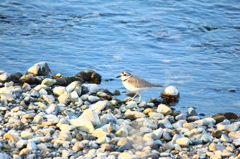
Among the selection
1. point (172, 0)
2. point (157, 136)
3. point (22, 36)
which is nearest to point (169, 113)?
point (157, 136)

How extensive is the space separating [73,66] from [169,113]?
14.5 feet

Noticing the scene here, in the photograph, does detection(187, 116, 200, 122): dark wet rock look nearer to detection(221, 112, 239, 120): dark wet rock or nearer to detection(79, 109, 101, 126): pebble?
detection(221, 112, 239, 120): dark wet rock

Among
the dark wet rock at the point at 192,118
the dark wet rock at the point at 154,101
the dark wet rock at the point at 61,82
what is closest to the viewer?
the dark wet rock at the point at 192,118

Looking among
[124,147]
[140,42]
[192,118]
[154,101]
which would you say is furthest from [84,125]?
[140,42]

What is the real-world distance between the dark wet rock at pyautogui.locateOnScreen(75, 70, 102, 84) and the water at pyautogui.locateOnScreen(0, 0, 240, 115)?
0.38 metres

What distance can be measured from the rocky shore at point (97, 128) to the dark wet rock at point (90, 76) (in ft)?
4.17

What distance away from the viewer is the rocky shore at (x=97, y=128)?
6094 millimetres

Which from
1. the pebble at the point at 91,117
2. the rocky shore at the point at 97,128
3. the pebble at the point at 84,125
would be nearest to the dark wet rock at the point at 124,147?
the rocky shore at the point at 97,128

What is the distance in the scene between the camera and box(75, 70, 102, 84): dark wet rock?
429 inches

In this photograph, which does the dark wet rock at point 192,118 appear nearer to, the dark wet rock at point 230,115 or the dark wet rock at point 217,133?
the dark wet rock at point 230,115

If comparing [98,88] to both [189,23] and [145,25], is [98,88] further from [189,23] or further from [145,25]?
[189,23]

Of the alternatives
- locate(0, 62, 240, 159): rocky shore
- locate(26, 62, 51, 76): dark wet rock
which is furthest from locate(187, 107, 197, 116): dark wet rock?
locate(26, 62, 51, 76): dark wet rock

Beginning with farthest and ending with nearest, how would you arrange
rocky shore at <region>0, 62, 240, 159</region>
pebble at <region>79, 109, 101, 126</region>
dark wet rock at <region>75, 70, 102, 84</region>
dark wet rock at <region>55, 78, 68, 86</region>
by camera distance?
dark wet rock at <region>75, 70, 102, 84</region>
dark wet rock at <region>55, 78, 68, 86</region>
pebble at <region>79, 109, 101, 126</region>
rocky shore at <region>0, 62, 240, 159</region>

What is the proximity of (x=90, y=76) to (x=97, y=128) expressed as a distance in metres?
4.04
